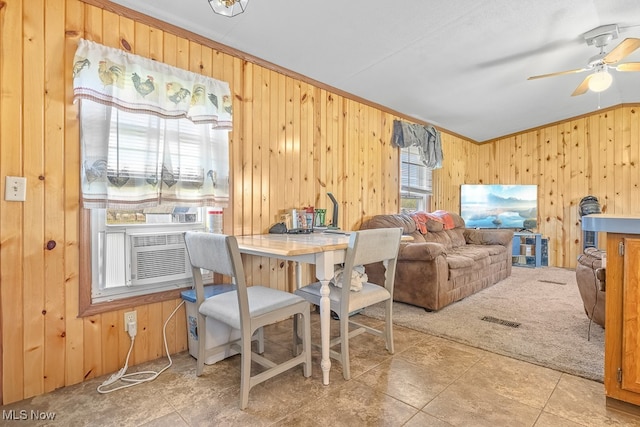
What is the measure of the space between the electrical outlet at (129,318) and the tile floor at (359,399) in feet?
0.90

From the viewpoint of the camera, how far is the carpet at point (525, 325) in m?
2.18

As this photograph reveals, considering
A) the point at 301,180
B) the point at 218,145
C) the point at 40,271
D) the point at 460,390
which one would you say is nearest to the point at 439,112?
the point at 301,180

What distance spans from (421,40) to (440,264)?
1997 mm

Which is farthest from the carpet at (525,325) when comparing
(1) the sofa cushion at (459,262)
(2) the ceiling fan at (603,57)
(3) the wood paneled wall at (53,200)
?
(2) the ceiling fan at (603,57)

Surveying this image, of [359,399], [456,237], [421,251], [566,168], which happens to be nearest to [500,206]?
[566,168]

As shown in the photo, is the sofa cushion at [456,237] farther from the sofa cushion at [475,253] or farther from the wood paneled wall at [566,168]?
the wood paneled wall at [566,168]

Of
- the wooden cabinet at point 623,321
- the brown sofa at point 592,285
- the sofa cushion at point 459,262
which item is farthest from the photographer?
the sofa cushion at point 459,262

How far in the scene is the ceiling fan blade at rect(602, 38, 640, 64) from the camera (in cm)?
251

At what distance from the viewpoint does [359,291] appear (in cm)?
207

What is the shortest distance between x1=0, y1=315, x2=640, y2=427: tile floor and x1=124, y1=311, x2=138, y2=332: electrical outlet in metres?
0.28

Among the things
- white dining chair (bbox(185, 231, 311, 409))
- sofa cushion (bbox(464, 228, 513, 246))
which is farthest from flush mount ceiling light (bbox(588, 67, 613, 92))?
white dining chair (bbox(185, 231, 311, 409))

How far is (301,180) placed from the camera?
3.17 meters

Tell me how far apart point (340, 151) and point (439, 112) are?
1.88 meters

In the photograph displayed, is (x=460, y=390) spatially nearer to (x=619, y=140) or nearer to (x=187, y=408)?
(x=187, y=408)
